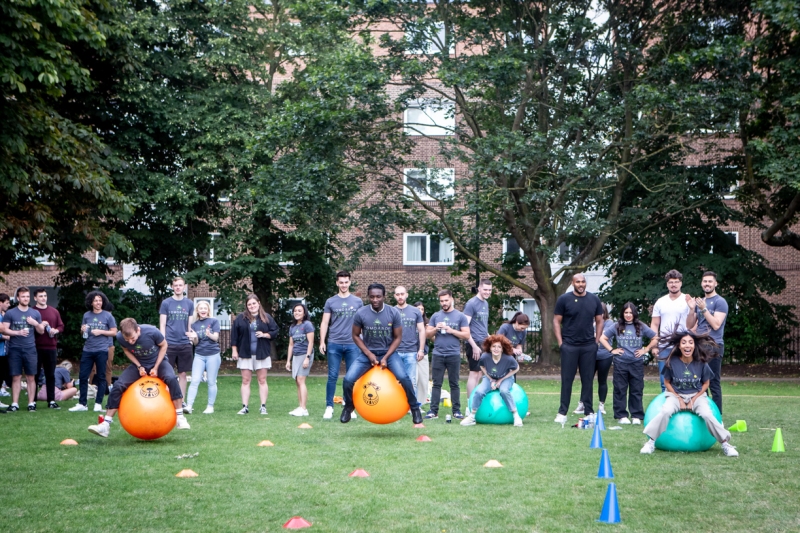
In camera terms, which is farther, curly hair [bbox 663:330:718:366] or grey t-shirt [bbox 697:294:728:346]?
grey t-shirt [bbox 697:294:728:346]

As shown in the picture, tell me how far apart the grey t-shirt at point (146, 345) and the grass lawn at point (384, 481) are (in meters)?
0.98

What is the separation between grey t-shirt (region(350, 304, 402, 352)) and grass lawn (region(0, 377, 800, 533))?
1.16 metres

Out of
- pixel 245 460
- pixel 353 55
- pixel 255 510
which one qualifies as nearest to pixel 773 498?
pixel 255 510

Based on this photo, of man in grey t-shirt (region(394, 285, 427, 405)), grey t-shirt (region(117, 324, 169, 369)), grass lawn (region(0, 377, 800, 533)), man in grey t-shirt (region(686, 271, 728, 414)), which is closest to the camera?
grass lawn (region(0, 377, 800, 533))

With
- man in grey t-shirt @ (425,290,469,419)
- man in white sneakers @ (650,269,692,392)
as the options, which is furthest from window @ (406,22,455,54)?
man in white sneakers @ (650,269,692,392)

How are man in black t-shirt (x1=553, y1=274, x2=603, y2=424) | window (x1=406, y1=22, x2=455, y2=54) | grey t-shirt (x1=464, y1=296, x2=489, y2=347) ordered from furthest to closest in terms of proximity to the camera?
window (x1=406, y1=22, x2=455, y2=54) < grey t-shirt (x1=464, y1=296, x2=489, y2=347) < man in black t-shirt (x1=553, y1=274, x2=603, y2=424)

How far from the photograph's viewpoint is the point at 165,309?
14.4 meters

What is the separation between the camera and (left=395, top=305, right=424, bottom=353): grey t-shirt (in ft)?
44.8

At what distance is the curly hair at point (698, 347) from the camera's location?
395 inches

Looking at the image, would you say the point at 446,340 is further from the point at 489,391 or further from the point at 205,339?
the point at 205,339

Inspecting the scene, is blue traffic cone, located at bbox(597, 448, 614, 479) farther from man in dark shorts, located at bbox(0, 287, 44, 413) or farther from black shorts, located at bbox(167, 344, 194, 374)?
man in dark shorts, located at bbox(0, 287, 44, 413)

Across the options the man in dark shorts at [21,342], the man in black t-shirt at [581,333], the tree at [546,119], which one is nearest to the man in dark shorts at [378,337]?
the man in black t-shirt at [581,333]

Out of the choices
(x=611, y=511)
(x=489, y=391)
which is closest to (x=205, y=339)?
(x=489, y=391)

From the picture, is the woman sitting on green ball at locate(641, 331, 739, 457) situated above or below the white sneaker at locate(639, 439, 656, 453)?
above
